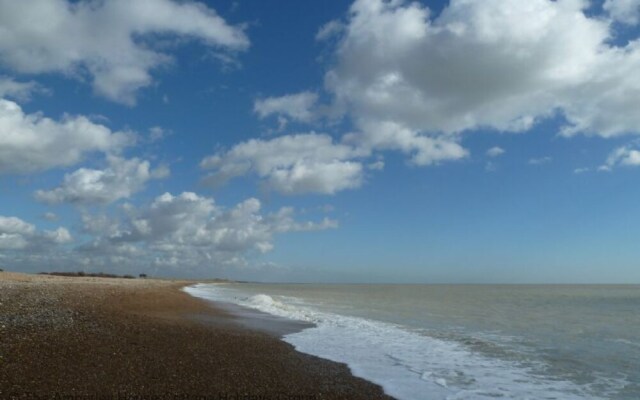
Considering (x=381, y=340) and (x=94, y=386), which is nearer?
(x=94, y=386)

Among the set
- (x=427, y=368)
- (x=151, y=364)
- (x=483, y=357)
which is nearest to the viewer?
(x=151, y=364)

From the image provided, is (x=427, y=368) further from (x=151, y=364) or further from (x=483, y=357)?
(x=151, y=364)

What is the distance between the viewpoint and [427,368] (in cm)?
1489

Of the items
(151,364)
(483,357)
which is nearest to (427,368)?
(483,357)

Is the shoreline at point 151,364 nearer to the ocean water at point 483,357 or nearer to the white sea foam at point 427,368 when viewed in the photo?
the white sea foam at point 427,368

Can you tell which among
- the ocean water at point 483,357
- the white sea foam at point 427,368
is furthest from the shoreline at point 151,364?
the ocean water at point 483,357

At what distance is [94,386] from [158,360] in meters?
2.96

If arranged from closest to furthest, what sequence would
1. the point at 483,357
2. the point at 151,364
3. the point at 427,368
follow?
the point at 151,364
the point at 427,368
the point at 483,357

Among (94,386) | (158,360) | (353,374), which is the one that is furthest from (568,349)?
(94,386)

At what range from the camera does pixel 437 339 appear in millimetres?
21891

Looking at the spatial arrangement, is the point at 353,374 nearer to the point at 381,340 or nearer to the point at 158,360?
the point at 158,360

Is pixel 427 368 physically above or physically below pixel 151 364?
below

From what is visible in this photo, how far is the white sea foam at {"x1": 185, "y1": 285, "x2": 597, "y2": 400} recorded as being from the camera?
12.2 meters

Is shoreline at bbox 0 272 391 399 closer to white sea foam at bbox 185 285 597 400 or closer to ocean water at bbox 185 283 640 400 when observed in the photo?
white sea foam at bbox 185 285 597 400
